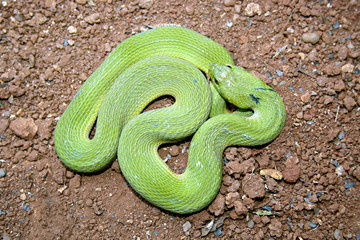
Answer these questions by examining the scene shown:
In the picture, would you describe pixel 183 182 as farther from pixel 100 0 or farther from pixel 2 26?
pixel 2 26

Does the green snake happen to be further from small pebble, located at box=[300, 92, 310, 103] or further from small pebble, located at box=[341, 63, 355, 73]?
small pebble, located at box=[341, 63, 355, 73]

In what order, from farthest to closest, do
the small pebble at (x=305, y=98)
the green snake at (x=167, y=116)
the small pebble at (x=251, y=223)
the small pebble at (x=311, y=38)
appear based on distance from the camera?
the small pebble at (x=311, y=38) → the small pebble at (x=305, y=98) → the small pebble at (x=251, y=223) → the green snake at (x=167, y=116)

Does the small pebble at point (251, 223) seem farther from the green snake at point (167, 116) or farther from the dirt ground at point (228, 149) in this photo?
the green snake at point (167, 116)

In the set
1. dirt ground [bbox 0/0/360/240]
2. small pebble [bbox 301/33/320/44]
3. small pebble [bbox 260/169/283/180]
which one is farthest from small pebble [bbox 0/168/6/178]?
small pebble [bbox 301/33/320/44]

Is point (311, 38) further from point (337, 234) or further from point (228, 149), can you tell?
point (337, 234)

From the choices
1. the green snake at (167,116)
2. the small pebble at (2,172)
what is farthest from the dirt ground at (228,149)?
the green snake at (167,116)

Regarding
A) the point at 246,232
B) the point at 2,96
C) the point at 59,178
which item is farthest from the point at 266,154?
the point at 2,96

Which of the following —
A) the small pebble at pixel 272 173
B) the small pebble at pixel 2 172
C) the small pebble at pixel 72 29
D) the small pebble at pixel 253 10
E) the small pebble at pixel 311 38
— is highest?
the small pebble at pixel 253 10
